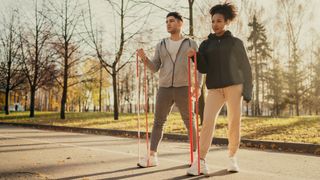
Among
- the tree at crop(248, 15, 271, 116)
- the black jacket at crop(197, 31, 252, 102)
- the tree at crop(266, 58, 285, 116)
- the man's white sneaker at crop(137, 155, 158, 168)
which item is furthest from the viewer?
the tree at crop(266, 58, 285, 116)

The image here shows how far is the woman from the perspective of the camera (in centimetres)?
496

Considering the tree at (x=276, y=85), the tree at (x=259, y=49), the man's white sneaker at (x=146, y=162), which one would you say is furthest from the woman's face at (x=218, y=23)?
the tree at (x=276, y=85)

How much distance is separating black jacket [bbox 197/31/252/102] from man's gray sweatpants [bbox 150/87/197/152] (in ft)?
2.12

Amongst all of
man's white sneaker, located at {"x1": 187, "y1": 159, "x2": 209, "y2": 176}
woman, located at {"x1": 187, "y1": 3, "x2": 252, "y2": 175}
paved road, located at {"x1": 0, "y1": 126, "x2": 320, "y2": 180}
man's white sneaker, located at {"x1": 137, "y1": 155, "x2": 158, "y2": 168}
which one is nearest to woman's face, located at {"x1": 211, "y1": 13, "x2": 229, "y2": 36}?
woman, located at {"x1": 187, "y1": 3, "x2": 252, "y2": 175}

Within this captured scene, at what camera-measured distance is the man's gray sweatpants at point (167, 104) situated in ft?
18.5

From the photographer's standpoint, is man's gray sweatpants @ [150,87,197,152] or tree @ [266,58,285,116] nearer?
man's gray sweatpants @ [150,87,197,152]

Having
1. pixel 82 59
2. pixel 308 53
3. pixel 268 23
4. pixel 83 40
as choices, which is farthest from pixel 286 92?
pixel 83 40

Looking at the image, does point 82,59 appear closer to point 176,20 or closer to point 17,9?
point 17,9

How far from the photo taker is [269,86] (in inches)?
2023

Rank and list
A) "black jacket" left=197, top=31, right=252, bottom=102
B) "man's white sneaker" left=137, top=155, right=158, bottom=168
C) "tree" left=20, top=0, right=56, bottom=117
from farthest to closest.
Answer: "tree" left=20, top=0, right=56, bottom=117
"man's white sneaker" left=137, top=155, right=158, bottom=168
"black jacket" left=197, top=31, right=252, bottom=102

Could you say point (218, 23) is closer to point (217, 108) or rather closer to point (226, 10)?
point (226, 10)

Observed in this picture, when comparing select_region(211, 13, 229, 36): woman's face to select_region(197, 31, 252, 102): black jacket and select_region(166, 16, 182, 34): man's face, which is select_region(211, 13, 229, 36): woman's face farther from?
select_region(166, 16, 182, 34): man's face

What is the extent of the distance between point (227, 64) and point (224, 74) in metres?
0.14

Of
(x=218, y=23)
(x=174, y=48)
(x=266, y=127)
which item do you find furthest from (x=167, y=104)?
(x=266, y=127)
